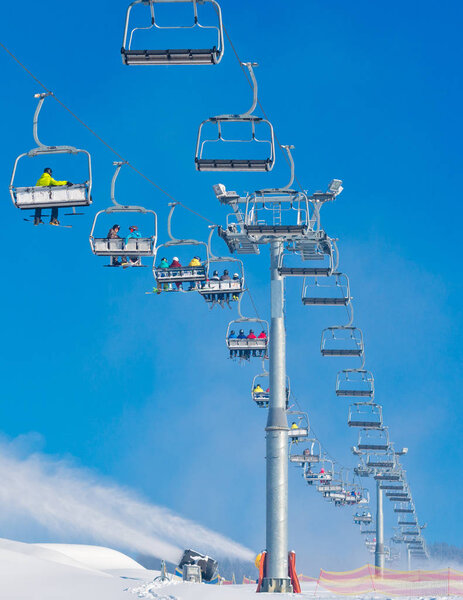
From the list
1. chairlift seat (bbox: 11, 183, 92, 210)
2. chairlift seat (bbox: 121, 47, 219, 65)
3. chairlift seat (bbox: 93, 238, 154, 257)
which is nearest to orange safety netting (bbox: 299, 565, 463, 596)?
chairlift seat (bbox: 93, 238, 154, 257)

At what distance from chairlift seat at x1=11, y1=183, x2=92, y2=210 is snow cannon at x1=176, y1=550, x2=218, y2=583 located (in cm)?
2755

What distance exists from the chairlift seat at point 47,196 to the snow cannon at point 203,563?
27.5 m

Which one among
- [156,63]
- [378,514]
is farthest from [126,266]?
[378,514]

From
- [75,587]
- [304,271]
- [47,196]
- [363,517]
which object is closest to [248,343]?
[304,271]

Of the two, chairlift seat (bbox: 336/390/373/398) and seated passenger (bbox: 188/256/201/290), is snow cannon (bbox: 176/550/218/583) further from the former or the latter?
seated passenger (bbox: 188/256/201/290)

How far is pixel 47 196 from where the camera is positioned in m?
28.7

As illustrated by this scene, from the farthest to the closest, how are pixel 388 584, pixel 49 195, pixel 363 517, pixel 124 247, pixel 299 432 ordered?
1. pixel 363 517
2. pixel 388 584
3. pixel 299 432
4. pixel 124 247
5. pixel 49 195

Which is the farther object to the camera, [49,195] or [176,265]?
[176,265]

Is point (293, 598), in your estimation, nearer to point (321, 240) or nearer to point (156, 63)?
point (321, 240)

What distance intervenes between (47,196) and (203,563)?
2889 centimetres

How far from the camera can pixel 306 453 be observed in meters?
71.8

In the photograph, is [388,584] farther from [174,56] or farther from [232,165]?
[174,56]

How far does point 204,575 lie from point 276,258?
19932 millimetres

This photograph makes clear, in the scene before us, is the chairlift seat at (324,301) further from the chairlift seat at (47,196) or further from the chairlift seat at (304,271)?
the chairlift seat at (47,196)
